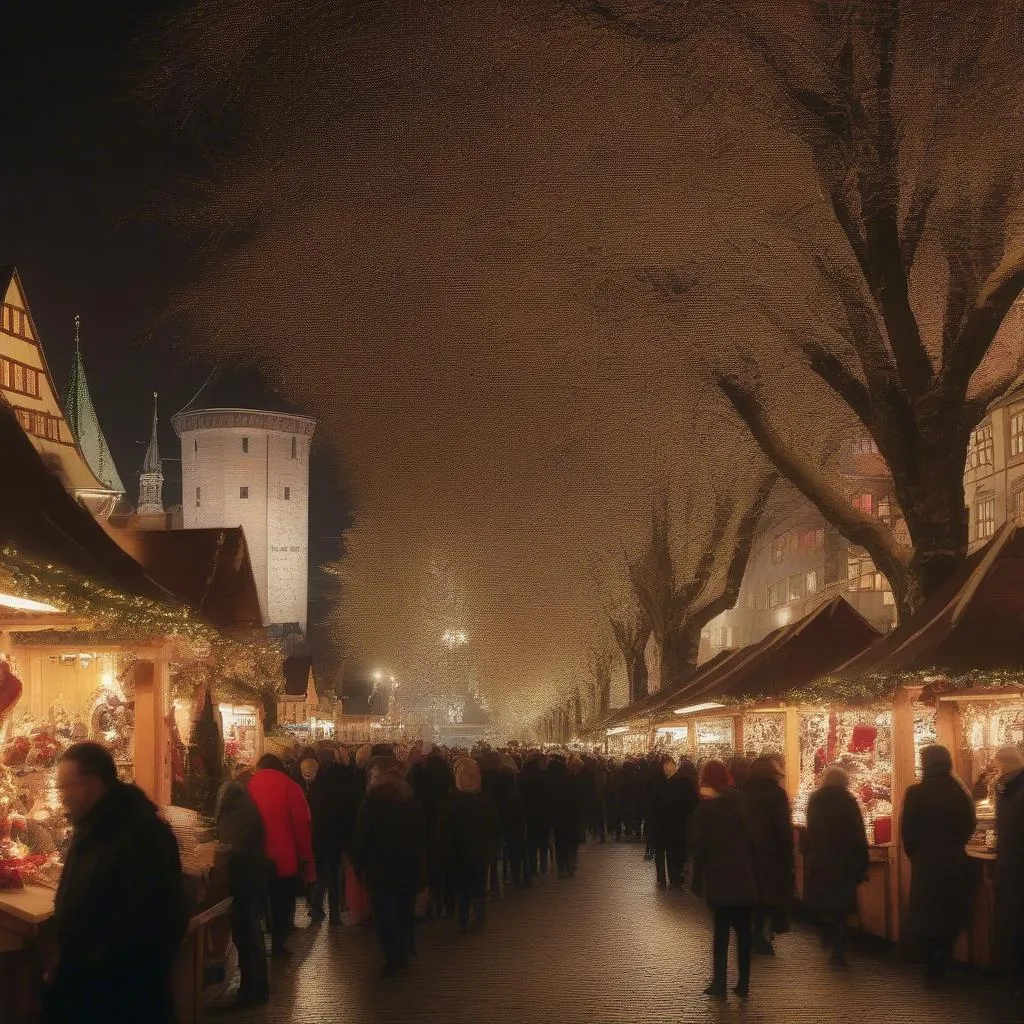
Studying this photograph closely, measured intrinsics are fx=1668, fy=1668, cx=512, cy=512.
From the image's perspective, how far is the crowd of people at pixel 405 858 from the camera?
601 cm

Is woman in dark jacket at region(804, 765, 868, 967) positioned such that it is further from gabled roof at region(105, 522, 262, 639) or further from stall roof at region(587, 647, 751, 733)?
stall roof at region(587, 647, 751, 733)

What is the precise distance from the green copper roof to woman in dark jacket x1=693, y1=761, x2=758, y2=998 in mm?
42882

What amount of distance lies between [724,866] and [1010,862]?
6.65ft

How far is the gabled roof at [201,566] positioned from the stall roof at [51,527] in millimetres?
5899

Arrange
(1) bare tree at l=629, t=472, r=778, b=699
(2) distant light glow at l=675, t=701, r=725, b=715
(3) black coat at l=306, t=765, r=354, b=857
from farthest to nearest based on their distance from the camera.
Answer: (1) bare tree at l=629, t=472, r=778, b=699 → (2) distant light glow at l=675, t=701, r=725, b=715 → (3) black coat at l=306, t=765, r=354, b=857

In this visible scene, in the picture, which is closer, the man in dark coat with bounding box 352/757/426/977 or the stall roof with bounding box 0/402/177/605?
the stall roof with bounding box 0/402/177/605

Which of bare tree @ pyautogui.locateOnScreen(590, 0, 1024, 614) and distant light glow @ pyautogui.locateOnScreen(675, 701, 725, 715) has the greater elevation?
bare tree @ pyautogui.locateOnScreen(590, 0, 1024, 614)

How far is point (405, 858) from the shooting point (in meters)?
13.1

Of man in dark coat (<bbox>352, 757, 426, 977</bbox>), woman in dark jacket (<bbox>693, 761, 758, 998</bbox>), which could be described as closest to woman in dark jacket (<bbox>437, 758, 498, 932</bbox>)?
man in dark coat (<bbox>352, 757, 426, 977</bbox>)

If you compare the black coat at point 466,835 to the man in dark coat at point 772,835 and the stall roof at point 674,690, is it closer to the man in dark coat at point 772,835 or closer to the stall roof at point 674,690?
the man in dark coat at point 772,835

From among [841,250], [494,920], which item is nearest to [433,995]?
[494,920]

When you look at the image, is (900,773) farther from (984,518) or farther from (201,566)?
(984,518)

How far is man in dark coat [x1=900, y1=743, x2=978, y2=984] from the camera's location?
40.6 ft

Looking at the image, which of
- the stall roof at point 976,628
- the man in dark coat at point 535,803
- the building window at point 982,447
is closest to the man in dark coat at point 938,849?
the stall roof at point 976,628
